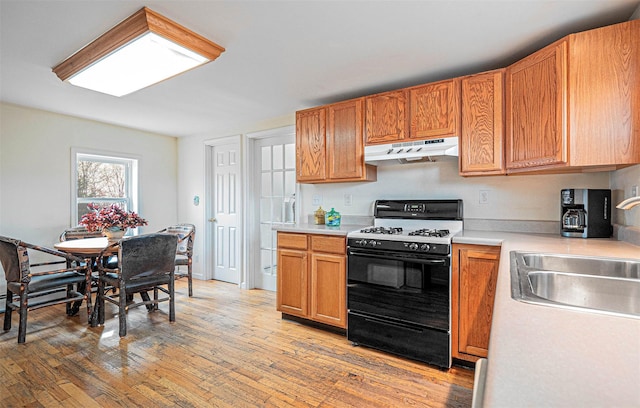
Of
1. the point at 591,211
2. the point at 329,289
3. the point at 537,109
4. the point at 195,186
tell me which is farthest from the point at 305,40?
the point at 195,186

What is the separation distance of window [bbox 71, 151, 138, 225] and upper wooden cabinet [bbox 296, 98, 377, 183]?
2760 mm

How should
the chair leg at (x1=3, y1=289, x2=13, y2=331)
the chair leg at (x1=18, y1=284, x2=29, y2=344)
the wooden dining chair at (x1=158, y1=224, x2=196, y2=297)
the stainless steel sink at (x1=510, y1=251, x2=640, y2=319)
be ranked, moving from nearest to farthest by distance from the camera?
the stainless steel sink at (x1=510, y1=251, x2=640, y2=319) < the chair leg at (x1=18, y1=284, x2=29, y2=344) < the chair leg at (x1=3, y1=289, x2=13, y2=331) < the wooden dining chair at (x1=158, y1=224, x2=196, y2=297)

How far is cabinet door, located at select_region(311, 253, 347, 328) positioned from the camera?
2.67 metres

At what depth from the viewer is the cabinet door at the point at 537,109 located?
187 cm

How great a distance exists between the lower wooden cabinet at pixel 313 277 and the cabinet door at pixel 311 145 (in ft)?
2.18

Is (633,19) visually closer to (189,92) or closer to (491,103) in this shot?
(491,103)

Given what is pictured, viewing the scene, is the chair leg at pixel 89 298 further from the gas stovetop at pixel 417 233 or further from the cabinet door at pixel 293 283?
the gas stovetop at pixel 417 233

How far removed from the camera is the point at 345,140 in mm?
2977

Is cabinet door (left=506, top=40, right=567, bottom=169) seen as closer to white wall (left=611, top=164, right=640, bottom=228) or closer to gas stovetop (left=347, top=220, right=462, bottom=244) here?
white wall (left=611, top=164, right=640, bottom=228)

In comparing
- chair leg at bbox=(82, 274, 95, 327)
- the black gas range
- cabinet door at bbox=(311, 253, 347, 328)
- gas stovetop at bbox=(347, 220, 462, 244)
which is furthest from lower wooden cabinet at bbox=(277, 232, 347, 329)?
chair leg at bbox=(82, 274, 95, 327)

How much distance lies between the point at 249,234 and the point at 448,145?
2.72 metres

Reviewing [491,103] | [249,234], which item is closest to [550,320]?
[491,103]

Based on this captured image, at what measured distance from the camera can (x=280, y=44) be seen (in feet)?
7.01

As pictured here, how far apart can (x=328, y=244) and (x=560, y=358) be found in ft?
7.29
